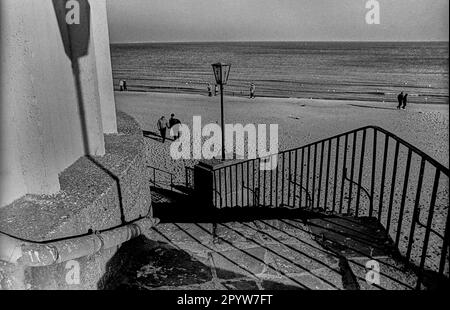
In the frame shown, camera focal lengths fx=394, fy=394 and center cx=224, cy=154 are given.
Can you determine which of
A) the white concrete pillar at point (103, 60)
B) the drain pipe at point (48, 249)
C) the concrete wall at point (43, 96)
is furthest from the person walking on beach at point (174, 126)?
the drain pipe at point (48, 249)

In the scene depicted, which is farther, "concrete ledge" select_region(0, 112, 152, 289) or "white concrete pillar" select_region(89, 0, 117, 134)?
"white concrete pillar" select_region(89, 0, 117, 134)

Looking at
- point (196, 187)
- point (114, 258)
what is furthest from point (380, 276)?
point (196, 187)

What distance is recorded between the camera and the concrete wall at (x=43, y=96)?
2.79 m

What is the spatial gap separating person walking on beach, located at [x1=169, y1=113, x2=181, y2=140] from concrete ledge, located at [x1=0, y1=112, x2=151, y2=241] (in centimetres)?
1243

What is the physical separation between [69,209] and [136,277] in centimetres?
89

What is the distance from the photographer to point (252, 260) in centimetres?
367

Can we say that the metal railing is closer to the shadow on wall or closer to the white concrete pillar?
the white concrete pillar

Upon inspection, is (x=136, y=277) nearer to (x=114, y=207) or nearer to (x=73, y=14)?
(x=114, y=207)

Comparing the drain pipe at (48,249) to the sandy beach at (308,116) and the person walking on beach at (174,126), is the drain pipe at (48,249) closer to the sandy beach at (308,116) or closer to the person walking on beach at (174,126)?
the sandy beach at (308,116)

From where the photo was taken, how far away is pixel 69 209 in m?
3.01

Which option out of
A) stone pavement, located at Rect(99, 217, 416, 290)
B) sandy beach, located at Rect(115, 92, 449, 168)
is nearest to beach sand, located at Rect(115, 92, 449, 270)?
sandy beach, located at Rect(115, 92, 449, 168)

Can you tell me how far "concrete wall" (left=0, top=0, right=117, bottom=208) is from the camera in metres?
2.79

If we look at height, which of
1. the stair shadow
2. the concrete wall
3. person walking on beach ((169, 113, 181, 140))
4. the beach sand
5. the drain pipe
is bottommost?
the beach sand

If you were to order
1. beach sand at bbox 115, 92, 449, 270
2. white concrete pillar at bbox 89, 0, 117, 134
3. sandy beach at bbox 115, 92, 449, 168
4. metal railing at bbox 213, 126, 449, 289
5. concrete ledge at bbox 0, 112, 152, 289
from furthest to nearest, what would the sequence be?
sandy beach at bbox 115, 92, 449, 168 → beach sand at bbox 115, 92, 449, 270 → metal railing at bbox 213, 126, 449, 289 → white concrete pillar at bbox 89, 0, 117, 134 → concrete ledge at bbox 0, 112, 152, 289
